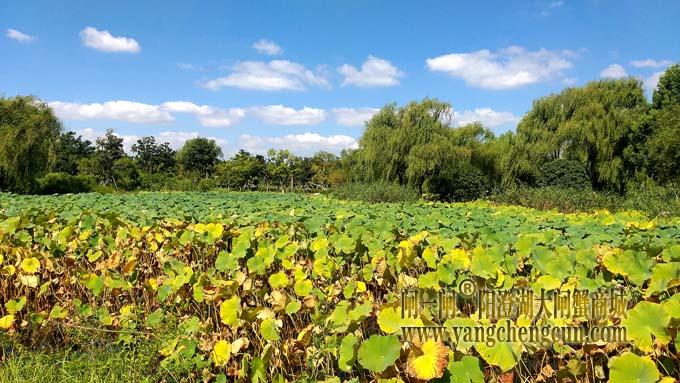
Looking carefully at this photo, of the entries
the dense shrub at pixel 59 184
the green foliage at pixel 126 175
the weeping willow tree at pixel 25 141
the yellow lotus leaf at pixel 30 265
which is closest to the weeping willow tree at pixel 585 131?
the dense shrub at pixel 59 184

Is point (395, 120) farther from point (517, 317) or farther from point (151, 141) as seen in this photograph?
point (151, 141)

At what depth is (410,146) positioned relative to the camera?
95.2ft

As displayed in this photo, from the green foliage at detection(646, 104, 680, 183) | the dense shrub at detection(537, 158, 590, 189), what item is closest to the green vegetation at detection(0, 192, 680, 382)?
the green foliage at detection(646, 104, 680, 183)

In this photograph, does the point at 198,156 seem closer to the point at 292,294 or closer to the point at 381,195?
the point at 381,195

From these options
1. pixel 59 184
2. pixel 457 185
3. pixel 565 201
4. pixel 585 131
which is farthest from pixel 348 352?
pixel 59 184

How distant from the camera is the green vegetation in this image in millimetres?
1845

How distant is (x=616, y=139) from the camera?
89.0 ft

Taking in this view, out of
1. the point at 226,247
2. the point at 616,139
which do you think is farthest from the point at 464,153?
the point at 226,247

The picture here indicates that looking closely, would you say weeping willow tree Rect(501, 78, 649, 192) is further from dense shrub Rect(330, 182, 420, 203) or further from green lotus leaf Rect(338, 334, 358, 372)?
green lotus leaf Rect(338, 334, 358, 372)

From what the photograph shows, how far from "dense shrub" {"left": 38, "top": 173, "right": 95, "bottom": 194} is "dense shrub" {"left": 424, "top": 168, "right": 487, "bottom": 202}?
20839 mm

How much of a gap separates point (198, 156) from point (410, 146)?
123 ft

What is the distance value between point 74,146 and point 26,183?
Result: 39.2 meters

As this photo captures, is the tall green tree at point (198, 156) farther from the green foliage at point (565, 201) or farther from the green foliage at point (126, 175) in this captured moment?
the green foliage at point (565, 201)

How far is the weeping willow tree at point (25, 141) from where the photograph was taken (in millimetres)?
26750
